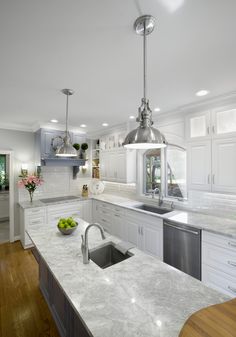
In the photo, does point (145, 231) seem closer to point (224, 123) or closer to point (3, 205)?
point (224, 123)

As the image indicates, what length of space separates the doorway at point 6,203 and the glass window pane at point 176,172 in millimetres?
3397

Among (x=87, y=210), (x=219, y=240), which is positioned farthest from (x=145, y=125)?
(x=87, y=210)

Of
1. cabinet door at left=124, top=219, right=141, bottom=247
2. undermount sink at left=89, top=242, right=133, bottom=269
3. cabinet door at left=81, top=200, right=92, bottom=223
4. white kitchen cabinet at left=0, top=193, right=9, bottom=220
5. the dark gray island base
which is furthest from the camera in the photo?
white kitchen cabinet at left=0, top=193, right=9, bottom=220

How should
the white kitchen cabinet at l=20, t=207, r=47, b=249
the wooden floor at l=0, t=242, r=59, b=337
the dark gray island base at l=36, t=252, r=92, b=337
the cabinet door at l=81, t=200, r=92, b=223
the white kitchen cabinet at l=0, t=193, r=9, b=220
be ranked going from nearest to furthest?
the dark gray island base at l=36, t=252, r=92, b=337, the wooden floor at l=0, t=242, r=59, b=337, the white kitchen cabinet at l=20, t=207, r=47, b=249, the cabinet door at l=81, t=200, r=92, b=223, the white kitchen cabinet at l=0, t=193, r=9, b=220

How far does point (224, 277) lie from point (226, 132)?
1.76 meters

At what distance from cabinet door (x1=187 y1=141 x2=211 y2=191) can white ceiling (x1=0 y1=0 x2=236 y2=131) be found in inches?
27.0

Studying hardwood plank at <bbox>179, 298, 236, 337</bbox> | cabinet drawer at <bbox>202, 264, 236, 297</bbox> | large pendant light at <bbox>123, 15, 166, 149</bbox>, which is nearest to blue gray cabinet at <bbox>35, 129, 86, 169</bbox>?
large pendant light at <bbox>123, 15, 166, 149</bbox>

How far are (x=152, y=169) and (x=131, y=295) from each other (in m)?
2.76

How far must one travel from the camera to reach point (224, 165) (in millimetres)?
2291

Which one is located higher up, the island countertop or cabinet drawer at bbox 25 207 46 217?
the island countertop

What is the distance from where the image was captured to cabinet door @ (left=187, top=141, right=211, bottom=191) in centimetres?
246

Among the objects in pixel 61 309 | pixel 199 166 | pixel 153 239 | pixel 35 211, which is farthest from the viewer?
pixel 35 211

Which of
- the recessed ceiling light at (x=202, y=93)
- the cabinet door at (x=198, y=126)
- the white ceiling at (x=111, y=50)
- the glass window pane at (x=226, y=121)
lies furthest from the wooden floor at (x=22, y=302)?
the recessed ceiling light at (x=202, y=93)

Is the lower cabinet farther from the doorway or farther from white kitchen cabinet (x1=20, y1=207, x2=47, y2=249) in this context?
the doorway
